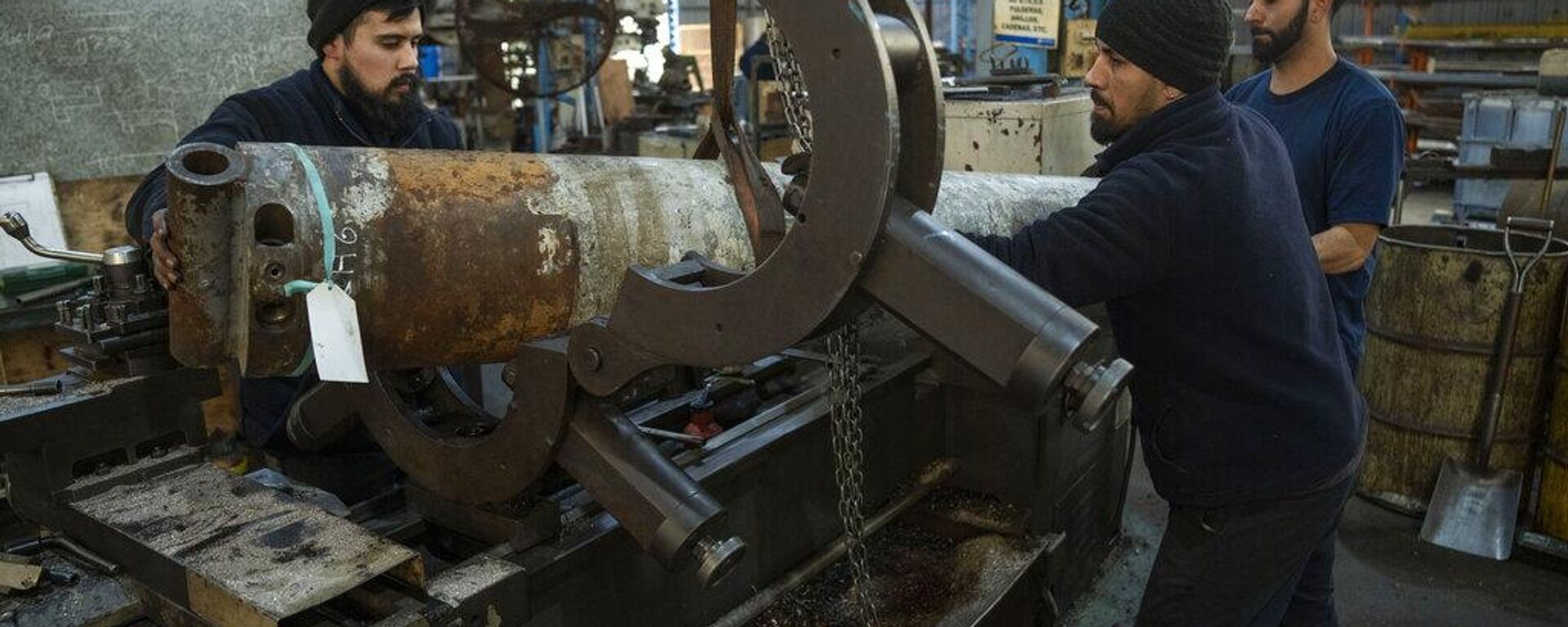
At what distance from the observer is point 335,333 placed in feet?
3.70

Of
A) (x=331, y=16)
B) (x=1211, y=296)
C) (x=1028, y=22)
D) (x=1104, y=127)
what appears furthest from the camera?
(x=1028, y=22)

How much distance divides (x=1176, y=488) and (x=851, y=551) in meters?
0.65

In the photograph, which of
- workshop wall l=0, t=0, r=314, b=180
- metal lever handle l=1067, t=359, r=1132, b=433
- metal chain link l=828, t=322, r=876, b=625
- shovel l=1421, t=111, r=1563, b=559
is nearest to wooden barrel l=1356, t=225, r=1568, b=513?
shovel l=1421, t=111, r=1563, b=559

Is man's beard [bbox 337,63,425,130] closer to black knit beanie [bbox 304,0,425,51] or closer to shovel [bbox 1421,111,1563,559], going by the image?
black knit beanie [bbox 304,0,425,51]

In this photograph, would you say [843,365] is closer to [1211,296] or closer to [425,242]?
[425,242]

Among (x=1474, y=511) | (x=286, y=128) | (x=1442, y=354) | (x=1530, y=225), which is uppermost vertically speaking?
(x=286, y=128)

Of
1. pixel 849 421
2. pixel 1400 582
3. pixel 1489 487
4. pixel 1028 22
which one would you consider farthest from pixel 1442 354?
pixel 849 421

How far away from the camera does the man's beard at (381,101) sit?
6.84 feet

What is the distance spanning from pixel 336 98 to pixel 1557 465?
3.37m

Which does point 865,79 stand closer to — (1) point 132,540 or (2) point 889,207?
(2) point 889,207

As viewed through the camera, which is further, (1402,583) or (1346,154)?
(1402,583)

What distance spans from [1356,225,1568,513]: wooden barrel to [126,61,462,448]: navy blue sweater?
2720mm

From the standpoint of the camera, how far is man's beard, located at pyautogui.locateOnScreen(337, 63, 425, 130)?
2.09m

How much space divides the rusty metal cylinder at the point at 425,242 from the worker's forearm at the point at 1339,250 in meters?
1.45
